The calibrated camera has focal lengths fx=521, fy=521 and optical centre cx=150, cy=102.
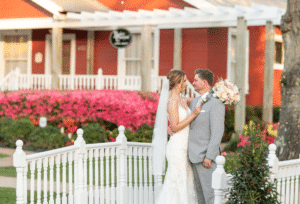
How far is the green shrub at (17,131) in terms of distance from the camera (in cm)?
1330

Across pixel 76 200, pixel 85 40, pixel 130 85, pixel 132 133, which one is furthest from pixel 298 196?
pixel 85 40

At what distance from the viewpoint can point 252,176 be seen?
4.88m

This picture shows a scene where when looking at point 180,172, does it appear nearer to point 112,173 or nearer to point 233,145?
point 112,173

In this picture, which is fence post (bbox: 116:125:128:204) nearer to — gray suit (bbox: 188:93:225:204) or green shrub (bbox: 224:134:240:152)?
gray suit (bbox: 188:93:225:204)

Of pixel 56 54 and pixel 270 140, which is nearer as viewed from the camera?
pixel 270 140

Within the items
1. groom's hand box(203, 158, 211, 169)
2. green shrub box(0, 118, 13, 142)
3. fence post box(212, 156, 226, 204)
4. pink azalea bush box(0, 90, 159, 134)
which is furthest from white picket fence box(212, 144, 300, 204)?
green shrub box(0, 118, 13, 142)

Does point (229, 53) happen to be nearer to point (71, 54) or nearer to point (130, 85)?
point (130, 85)

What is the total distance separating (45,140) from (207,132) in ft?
25.2

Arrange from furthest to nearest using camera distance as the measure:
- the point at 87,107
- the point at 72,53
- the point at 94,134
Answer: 1. the point at 72,53
2. the point at 87,107
3. the point at 94,134

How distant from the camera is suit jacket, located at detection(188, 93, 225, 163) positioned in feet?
18.3

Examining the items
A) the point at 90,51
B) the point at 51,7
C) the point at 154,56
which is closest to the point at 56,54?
the point at 51,7

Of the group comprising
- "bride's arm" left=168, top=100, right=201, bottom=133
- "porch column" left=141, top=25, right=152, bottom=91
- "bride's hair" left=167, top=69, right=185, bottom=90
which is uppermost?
"porch column" left=141, top=25, right=152, bottom=91

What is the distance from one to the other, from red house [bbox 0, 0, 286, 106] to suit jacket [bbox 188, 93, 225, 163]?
25.6 ft

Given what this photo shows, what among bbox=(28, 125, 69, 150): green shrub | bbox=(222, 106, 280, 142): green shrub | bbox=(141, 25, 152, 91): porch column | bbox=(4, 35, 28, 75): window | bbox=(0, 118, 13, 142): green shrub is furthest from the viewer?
bbox=(4, 35, 28, 75): window
